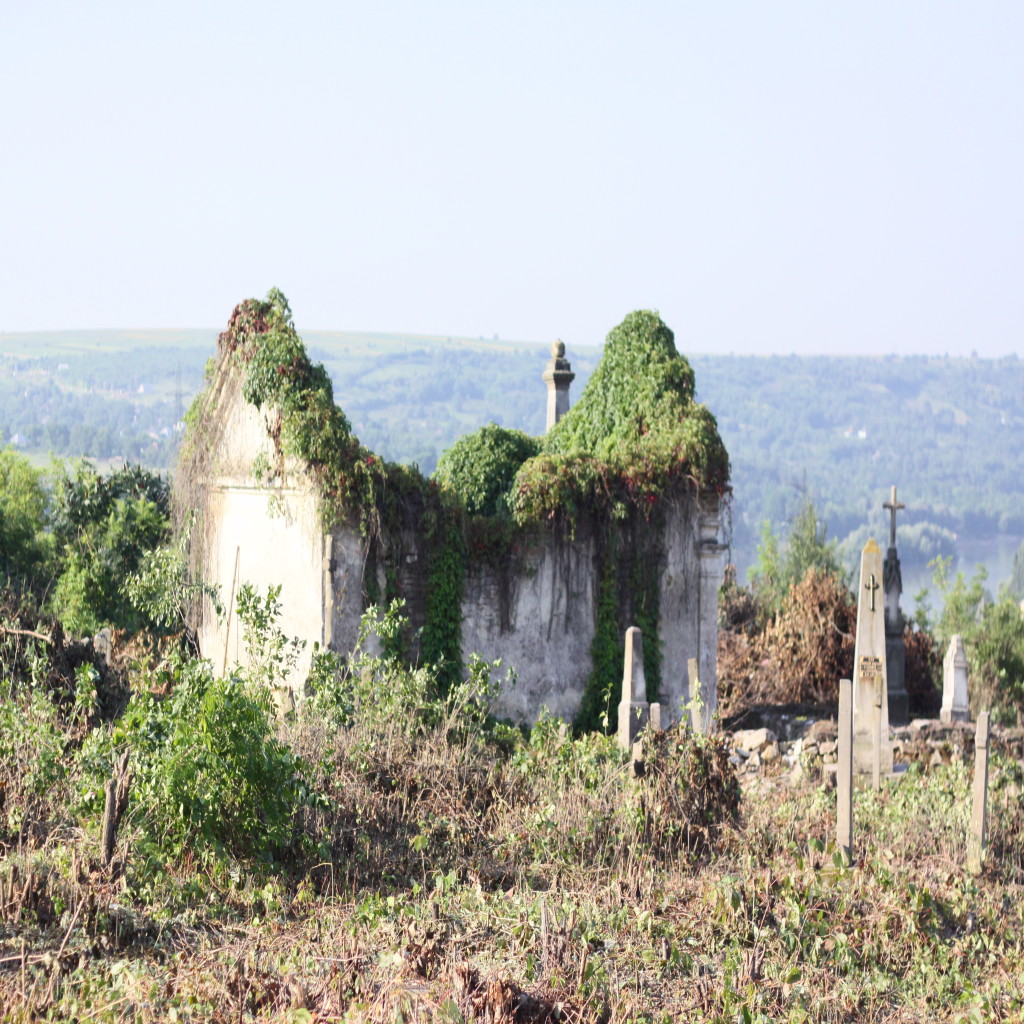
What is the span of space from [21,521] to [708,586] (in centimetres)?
1698

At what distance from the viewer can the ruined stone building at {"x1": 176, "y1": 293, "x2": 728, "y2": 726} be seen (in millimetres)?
13172

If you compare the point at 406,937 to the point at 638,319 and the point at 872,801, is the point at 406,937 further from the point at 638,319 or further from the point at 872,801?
the point at 638,319

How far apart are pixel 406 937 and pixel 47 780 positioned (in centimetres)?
269

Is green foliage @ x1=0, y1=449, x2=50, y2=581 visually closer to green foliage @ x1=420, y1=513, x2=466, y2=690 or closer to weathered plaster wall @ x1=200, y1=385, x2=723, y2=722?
weathered plaster wall @ x1=200, y1=385, x2=723, y2=722

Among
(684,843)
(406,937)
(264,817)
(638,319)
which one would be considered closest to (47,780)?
(264,817)

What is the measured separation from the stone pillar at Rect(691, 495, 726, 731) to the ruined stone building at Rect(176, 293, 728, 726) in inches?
0.7

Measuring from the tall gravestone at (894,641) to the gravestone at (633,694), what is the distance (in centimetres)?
597

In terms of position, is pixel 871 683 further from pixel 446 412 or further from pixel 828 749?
pixel 446 412

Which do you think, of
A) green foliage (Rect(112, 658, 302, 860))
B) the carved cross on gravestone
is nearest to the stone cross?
the carved cross on gravestone

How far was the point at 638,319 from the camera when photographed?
53.1 ft

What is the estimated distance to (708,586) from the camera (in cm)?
1505

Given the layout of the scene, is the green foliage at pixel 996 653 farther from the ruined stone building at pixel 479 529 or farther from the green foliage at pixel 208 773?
the green foliage at pixel 208 773

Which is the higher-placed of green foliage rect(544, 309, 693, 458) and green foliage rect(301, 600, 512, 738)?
green foliage rect(544, 309, 693, 458)

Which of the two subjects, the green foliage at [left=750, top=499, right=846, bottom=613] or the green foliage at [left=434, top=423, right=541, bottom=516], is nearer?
the green foliage at [left=434, top=423, right=541, bottom=516]
